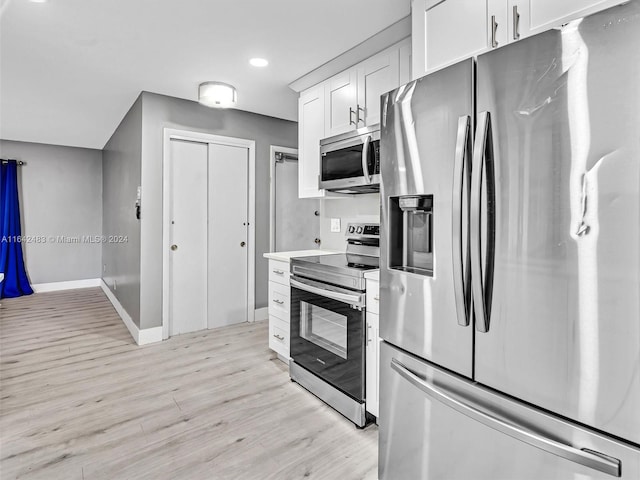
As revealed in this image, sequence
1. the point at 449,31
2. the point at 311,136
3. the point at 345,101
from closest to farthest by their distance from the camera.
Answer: the point at 449,31
the point at 345,101
the point at 311,136

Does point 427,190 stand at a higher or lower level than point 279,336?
higher

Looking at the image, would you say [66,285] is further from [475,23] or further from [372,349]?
[475,23]

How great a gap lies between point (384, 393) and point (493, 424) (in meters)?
0.54

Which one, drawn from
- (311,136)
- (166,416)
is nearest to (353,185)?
(311,136)

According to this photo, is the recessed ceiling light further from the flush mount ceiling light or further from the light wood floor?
the light wood floor

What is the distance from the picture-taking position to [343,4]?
2.12 metres

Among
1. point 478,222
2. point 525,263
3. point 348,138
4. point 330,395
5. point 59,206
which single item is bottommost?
→ point 330,395

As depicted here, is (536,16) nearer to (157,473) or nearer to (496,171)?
(496,171)

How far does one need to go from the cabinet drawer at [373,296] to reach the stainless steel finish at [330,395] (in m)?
0.59

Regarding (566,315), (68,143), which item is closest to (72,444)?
(566,315)

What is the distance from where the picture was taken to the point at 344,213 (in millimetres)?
3281

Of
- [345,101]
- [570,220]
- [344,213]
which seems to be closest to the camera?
[570,220]

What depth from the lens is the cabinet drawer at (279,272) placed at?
296 cm

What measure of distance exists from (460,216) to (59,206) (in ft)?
23.5
